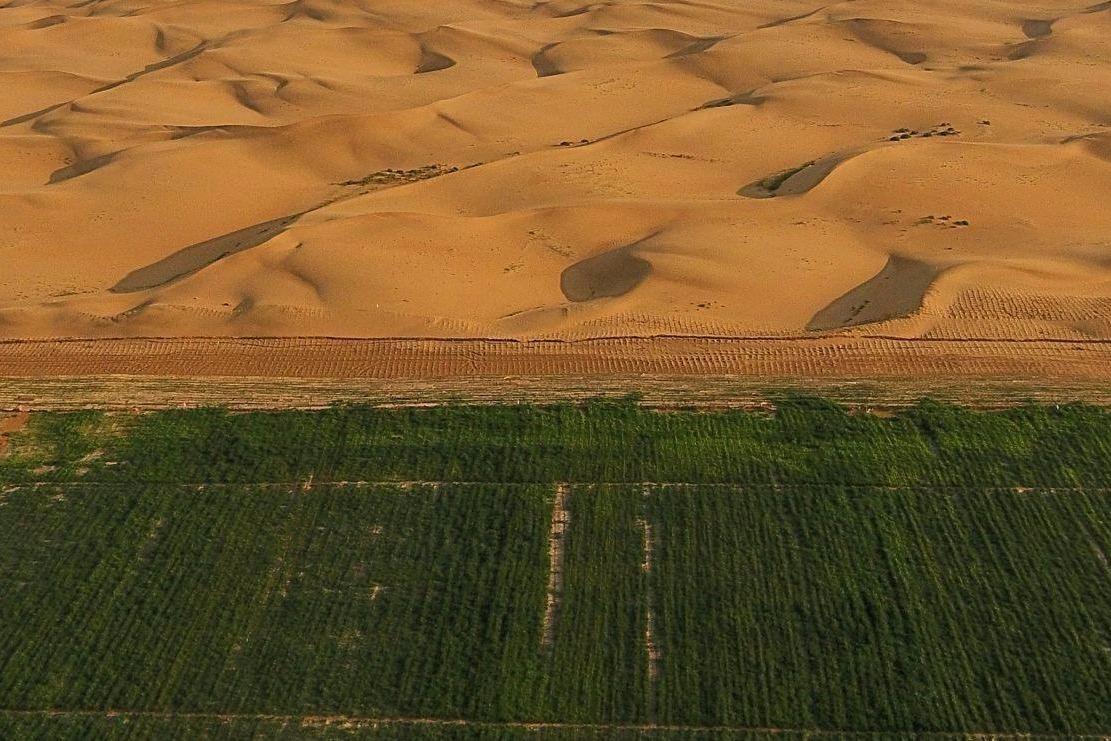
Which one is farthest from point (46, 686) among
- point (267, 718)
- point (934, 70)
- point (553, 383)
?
point (934, 70)

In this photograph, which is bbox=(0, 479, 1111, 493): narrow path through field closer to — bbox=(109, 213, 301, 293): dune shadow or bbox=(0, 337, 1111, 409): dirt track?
bbox=(0, 337, 1111, 409): dirt track

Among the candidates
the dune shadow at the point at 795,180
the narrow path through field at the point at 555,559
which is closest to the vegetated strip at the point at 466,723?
the narrow path through field at the point at 555,559

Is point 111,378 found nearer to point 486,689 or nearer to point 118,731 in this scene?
point 118,731

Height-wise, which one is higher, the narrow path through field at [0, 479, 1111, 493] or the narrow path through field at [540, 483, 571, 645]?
the narrow path through field at [0, 479, 1111, 493]

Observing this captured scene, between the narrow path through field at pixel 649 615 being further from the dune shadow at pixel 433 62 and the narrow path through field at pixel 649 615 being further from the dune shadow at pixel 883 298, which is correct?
the dune shadow at pixel 433 62

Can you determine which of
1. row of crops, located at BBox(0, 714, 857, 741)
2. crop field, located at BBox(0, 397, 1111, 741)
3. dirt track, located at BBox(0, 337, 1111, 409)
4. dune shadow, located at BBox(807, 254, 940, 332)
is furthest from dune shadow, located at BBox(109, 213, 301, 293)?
dune shadow, located at BBox(807, 254, 940, 332)
